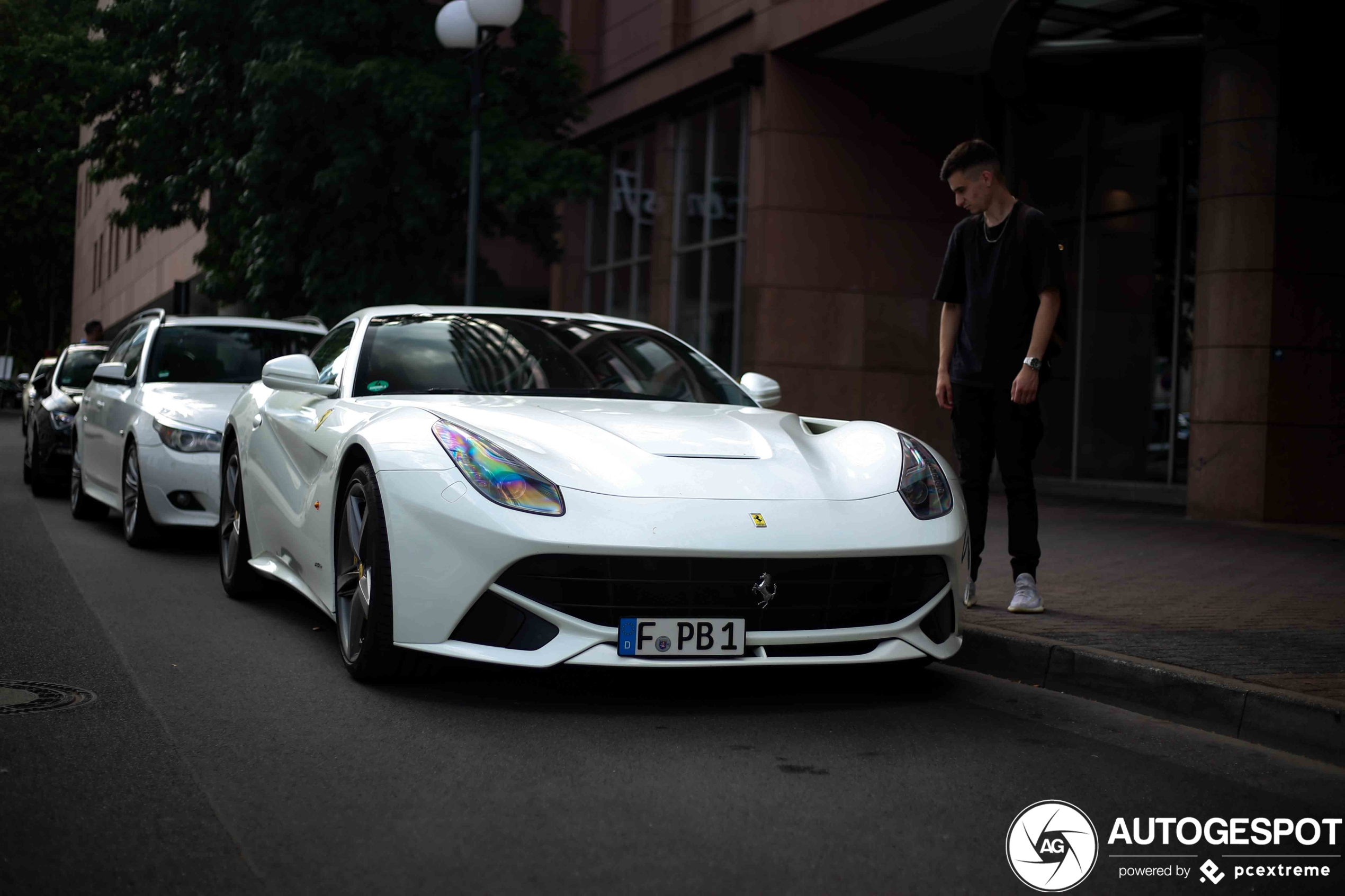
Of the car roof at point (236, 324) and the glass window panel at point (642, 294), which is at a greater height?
the glass window panel at point (642, 294)

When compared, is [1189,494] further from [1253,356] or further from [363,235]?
[363,235]

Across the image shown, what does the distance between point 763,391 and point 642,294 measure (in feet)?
47.6

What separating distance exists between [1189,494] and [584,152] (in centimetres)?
715

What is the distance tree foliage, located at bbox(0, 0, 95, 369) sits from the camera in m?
29.3

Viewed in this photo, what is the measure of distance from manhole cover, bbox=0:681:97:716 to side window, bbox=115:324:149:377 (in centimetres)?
549

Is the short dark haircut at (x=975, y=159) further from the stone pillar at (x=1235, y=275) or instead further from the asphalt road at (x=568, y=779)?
the stone pillar at (x=1235, y=275)

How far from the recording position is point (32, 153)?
32406 mm

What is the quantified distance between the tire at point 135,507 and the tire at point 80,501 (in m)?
1.69

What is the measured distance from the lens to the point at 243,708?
15.0ft

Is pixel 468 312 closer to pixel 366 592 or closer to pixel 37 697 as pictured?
pixel 366 592

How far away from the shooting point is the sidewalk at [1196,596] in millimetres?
5211

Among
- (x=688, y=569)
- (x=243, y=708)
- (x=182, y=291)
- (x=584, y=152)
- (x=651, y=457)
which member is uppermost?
(x=584, y=152)

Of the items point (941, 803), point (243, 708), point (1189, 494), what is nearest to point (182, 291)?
point (1189, 494)

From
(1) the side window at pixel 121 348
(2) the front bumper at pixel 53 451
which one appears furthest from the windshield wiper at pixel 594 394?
(2) the front bumper at pixel 53 451
